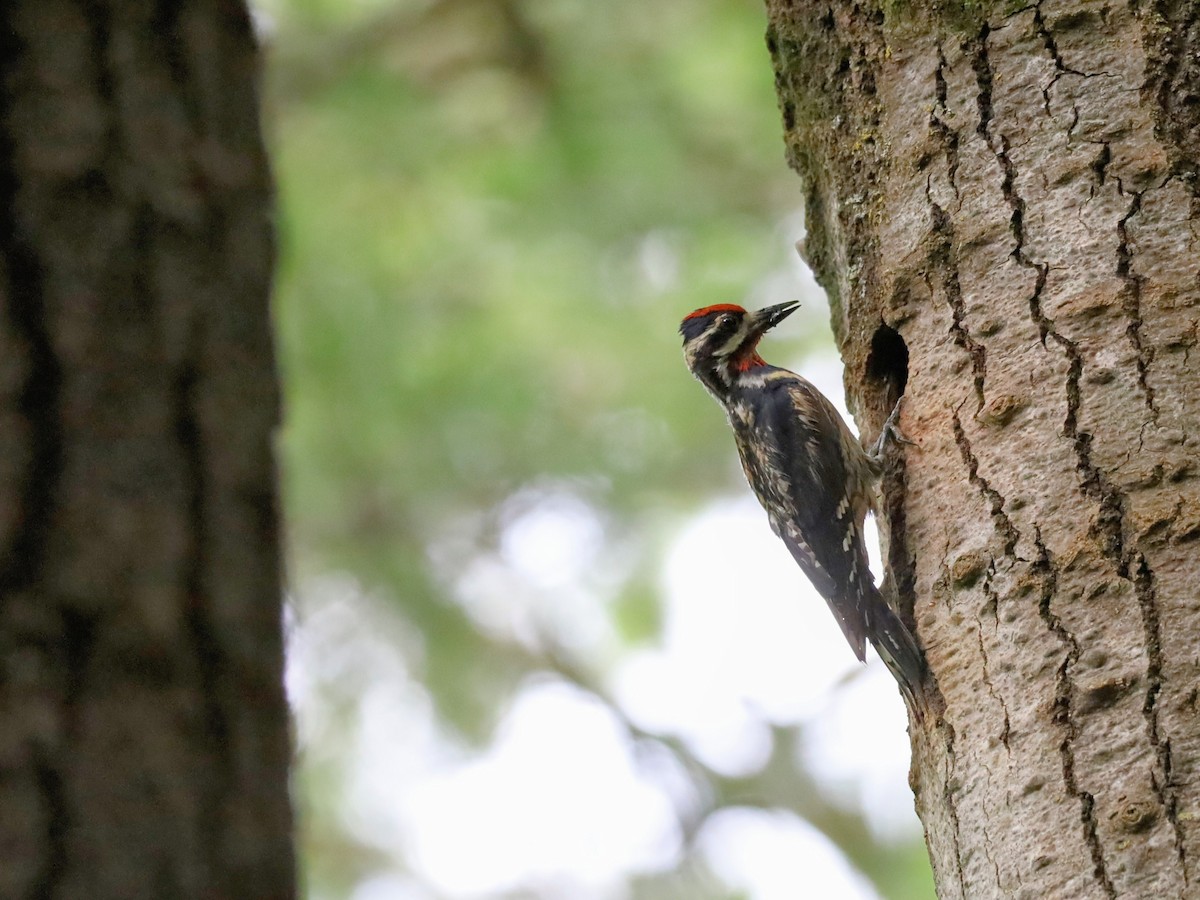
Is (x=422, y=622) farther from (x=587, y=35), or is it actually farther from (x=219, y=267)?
(x=219, y=267)

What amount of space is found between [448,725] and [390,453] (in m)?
1.95

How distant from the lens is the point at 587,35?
625cm

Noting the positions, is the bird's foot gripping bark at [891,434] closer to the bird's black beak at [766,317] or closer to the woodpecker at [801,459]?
the woodpecker at [801,459]

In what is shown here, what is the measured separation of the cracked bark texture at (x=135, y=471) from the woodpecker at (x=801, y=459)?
6.12ft

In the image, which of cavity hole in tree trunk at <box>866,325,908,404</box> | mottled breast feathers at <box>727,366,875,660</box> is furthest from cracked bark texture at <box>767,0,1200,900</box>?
mottled breast feathers at <box>727,366,875,660</box>

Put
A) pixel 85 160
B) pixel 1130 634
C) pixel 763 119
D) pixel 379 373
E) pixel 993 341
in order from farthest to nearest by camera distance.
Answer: pixel 763 119 → pixel 379 373 → pixel 993 341 → pixel 1130 634 → pixel 85 160

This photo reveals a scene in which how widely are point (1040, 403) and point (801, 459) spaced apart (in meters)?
1.54

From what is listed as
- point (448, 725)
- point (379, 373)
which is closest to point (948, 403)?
point (379, 373)

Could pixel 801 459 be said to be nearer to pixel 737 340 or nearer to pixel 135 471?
pixel 737 340

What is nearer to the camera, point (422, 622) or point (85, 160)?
point (85, 160)

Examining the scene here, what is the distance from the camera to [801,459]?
4.21 metres

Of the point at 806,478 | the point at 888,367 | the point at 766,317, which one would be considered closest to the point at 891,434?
the point at 888,367

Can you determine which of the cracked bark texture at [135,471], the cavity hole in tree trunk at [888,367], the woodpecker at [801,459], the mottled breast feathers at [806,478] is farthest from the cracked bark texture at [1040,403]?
the cracked bark texture at [135,471]

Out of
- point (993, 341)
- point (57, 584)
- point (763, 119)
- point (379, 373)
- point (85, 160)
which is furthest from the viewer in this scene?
point (763, 119)
